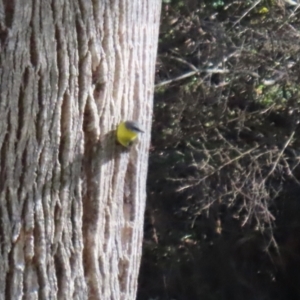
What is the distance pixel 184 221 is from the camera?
7.86 meters

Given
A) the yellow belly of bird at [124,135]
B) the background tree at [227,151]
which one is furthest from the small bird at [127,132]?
the background tree at [227,151]

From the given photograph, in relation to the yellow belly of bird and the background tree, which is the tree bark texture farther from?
the background tree

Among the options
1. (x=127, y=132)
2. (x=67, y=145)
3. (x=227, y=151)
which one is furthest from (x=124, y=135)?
(x=227, y=151)

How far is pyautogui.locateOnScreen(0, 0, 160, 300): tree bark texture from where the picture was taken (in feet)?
8.74

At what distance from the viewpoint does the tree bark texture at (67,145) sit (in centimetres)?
266

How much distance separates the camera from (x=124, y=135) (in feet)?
9.25

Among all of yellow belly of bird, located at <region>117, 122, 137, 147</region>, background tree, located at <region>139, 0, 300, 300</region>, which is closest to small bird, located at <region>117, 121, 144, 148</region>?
yellow belly of bird, located at <region>117, 122, 137, 147</region>

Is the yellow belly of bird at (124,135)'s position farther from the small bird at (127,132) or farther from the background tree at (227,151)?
the background tree at (227,151)

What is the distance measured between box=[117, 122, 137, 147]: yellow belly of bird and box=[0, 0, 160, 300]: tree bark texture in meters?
0.03

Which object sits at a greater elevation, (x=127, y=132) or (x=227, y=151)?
(x=227, y=151)

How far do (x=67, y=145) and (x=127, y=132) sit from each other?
0.79 ft

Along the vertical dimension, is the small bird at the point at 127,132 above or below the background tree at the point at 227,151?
below

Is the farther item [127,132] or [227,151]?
[227,151]

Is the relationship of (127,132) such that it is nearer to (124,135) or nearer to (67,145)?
(124,135)
